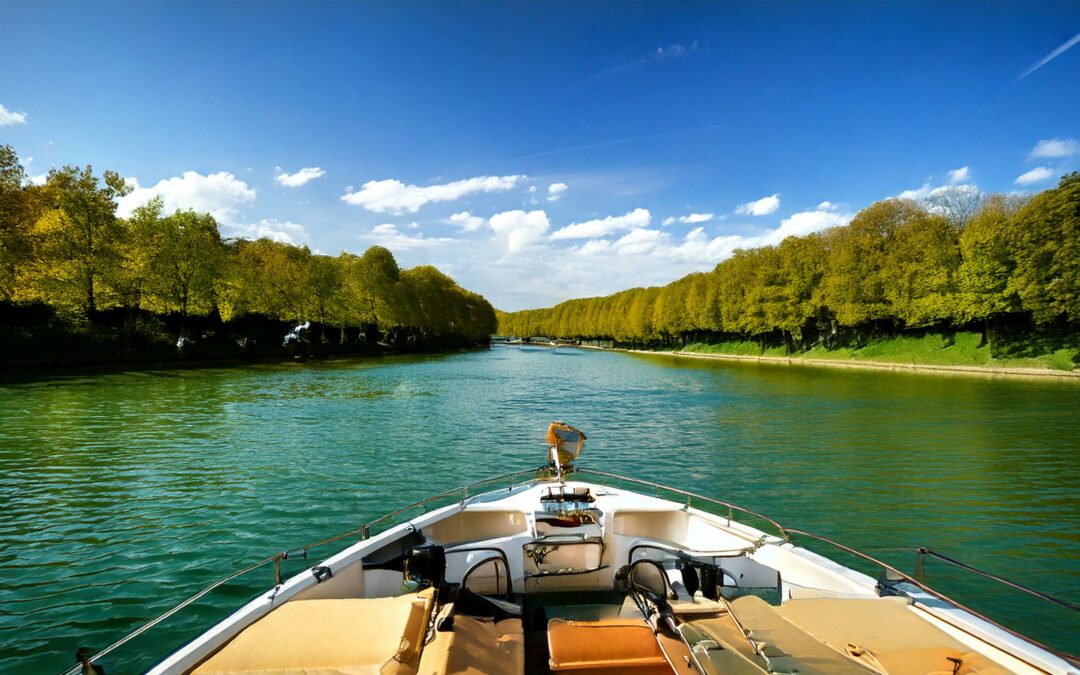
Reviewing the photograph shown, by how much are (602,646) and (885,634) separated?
2.59 m

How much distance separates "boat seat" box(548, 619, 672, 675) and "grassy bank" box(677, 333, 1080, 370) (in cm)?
5938

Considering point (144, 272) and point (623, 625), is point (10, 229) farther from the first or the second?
point (623, 625)

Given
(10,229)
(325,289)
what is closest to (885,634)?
(10,229)

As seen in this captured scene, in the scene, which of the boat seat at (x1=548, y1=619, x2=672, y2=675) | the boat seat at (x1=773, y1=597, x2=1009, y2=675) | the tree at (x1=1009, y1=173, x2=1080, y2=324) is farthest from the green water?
the tree at (x1=1009, y1=173, x2=1080, y2=324)

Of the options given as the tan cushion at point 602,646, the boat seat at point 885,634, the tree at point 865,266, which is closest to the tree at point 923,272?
the tree at point 865,266

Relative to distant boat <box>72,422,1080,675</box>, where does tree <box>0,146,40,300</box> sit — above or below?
above

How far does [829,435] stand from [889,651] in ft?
71.7

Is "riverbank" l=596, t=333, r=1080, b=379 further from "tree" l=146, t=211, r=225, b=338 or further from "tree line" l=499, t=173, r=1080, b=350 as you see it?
"tree" l=146, t=211, r=225, b=338

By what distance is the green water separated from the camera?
31.7ft

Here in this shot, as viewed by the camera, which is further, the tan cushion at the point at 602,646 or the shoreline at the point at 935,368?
the shoreline at the point at 935,368

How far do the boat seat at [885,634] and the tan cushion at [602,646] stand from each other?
1364 mm

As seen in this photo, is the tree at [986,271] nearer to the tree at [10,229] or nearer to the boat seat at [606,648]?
the boat seat at [606,648]

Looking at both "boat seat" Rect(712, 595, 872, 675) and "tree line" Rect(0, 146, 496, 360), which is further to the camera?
"tree line" Rect(0, 146, 496, 360)

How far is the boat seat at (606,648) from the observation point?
476 cm
